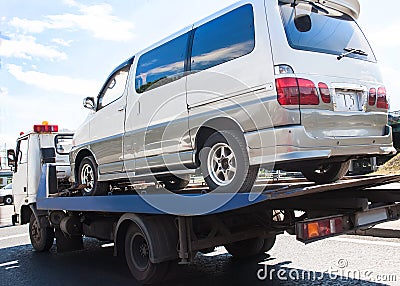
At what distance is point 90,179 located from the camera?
6.98 metres

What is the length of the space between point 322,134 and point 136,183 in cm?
294

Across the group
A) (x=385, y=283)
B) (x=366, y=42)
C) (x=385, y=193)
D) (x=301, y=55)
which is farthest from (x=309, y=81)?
(x=385, y=283)

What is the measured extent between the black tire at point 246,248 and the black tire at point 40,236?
3.34 meters

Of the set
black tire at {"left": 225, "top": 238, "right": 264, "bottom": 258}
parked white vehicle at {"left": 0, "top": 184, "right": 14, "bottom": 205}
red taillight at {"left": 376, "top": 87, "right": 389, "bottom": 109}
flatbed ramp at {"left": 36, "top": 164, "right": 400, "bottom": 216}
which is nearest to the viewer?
flatbed ramp at {"left": 36, "top": 164, "right": 400, "bottom": 216}

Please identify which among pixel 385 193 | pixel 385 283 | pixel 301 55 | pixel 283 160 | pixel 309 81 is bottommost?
pixel 385 283

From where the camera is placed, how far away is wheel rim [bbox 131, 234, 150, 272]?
5.20m

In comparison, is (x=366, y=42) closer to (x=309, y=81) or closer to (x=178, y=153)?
(x=309, y=81)

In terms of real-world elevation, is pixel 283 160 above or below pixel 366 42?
below

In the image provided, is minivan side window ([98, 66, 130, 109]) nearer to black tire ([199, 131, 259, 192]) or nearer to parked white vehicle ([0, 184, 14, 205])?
black tire ([199, 131, 259, 192])

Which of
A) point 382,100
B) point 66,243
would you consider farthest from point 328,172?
point 66,243

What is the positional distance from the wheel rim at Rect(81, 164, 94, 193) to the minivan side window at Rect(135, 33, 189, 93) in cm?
183

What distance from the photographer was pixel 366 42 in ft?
16.0

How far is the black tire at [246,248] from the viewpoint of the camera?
20.9 feet

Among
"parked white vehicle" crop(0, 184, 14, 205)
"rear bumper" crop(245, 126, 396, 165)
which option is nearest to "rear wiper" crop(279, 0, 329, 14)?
"rear bumper" crop(245, 126, 396, 165)
